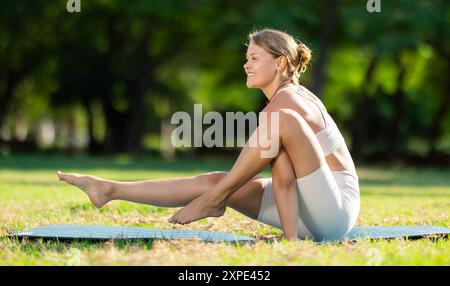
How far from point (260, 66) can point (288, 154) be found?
2.46 ft

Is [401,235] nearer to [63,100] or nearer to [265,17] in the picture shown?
[265,17]

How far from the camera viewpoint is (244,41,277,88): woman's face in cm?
573

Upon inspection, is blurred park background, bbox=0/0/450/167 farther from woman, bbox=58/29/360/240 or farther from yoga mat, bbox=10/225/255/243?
yoga mat, bbox=10/225/255/243

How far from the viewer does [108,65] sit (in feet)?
103

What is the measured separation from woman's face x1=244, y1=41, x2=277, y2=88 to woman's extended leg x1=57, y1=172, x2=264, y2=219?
0.71 metres

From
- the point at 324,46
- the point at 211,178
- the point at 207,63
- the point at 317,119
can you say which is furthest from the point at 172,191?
the point at 207,63

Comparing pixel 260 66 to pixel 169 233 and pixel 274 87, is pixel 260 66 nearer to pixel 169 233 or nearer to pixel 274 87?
pixel 274 87


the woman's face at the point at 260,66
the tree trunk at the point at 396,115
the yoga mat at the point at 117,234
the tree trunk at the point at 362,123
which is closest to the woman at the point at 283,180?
the woman's face at the point at 260,66

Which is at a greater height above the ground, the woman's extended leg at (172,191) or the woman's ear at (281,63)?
the woman's ear at (281,63)

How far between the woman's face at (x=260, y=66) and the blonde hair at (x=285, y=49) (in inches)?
1.4

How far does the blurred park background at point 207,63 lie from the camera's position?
1014 inches

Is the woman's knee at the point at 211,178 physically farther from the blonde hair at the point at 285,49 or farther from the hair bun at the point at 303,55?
the hair bun at the point at 303,55

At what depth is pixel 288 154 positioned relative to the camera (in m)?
5.35

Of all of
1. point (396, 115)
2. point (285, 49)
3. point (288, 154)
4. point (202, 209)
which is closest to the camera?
point (288, 154)
